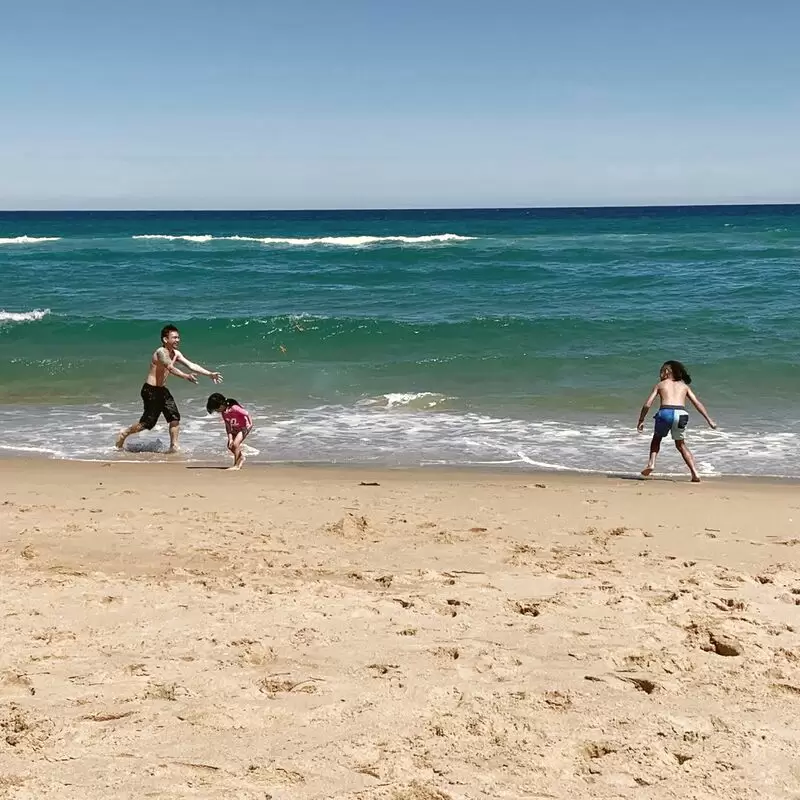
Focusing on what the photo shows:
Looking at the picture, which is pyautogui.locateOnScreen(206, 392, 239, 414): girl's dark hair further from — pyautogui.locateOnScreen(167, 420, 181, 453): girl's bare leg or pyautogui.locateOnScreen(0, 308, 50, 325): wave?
pyautogui.locateOnScreen(0, 308, 50, 325): wave

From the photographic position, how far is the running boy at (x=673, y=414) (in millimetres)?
9008

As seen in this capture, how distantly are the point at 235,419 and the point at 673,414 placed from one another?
4.48m

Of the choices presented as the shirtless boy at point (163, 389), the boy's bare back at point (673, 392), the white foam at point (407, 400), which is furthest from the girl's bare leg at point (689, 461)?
the shirtless boy at point (163, 389)

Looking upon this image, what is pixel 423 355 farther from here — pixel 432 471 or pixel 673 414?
pixel 673 414

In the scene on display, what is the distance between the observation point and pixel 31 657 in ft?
13.8

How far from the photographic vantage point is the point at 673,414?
29.7 feet

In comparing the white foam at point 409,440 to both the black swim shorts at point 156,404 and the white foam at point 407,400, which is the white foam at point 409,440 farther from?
the black swim shorts at point 156,404

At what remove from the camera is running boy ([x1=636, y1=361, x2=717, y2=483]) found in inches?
355

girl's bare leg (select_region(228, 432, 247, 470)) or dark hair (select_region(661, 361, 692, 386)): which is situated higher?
dark hair (select_region(661, 361, 692, 386))

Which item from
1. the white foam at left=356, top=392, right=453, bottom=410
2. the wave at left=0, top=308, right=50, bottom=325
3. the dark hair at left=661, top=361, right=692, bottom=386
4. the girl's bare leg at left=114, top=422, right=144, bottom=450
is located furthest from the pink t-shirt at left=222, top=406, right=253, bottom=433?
the wave at left=0, top=308, right=50, bottom=325

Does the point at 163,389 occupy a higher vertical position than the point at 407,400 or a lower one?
higher

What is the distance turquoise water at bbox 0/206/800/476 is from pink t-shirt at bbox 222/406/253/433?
24.4 inches

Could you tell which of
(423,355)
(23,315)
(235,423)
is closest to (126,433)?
(235,423)

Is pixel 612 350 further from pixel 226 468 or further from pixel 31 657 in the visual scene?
pixel 31 657
